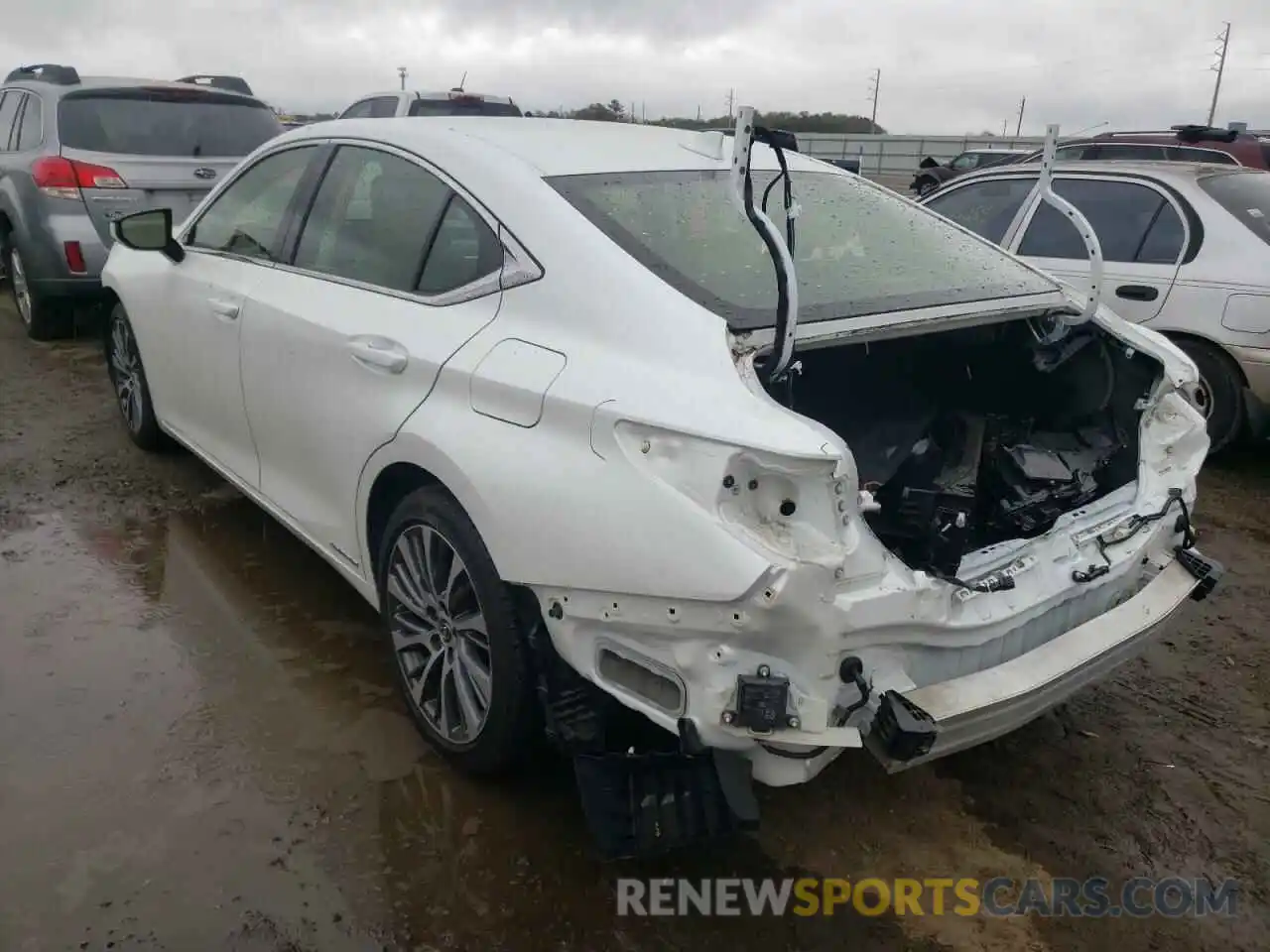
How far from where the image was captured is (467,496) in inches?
96.2

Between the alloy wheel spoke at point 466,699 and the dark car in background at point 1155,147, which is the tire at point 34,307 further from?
the dark car in background at point 1155,147

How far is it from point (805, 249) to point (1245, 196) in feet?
12.9

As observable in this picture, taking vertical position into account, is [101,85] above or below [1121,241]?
above

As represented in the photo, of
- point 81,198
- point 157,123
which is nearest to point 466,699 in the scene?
point 81,198

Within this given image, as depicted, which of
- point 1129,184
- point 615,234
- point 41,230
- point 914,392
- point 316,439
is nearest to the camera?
point 615,234

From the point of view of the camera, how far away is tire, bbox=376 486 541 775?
2449 millimetres

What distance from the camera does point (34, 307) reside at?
7109mm

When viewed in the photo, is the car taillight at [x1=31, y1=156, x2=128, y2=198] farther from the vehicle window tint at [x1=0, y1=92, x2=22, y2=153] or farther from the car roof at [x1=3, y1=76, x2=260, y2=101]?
the vehicle window tint at [x1=0, y1=92, x2=22, y2=153]

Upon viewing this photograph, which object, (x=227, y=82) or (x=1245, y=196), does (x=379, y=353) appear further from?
(x=227, y=82)

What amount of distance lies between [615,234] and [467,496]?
76cm

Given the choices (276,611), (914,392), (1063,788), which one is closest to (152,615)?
(276,611)

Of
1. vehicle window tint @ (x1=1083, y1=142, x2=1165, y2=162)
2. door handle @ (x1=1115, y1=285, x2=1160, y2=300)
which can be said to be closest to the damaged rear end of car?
door handle @ (x1=1115, y1=285, x2=1160, y2=300)

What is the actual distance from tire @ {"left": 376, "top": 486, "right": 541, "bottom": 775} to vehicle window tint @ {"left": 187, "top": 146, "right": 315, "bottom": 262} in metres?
1.40

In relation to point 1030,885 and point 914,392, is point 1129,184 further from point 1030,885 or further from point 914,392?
point 1030,885
